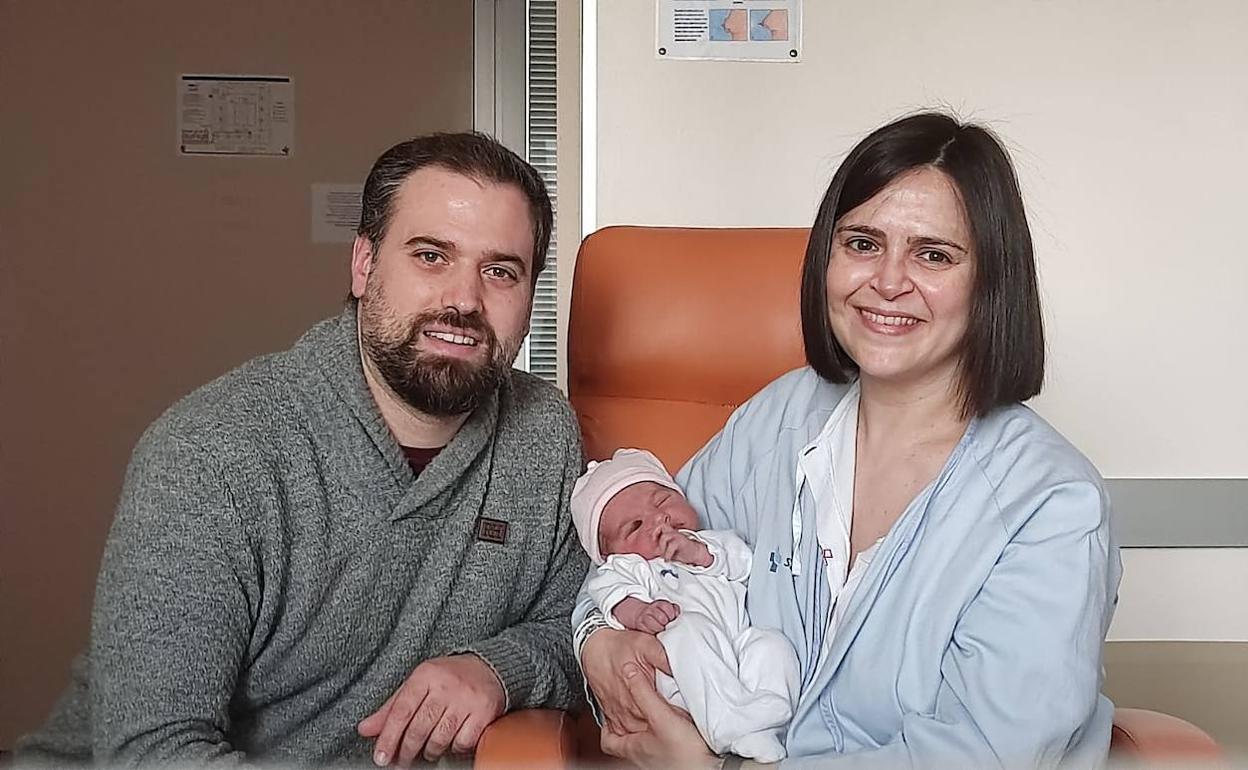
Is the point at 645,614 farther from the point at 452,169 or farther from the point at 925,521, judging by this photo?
the point at 452,169

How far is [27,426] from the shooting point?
11.8 ft

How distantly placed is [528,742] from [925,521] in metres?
0.50

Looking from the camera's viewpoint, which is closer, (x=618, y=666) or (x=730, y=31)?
(x=618, y=666)

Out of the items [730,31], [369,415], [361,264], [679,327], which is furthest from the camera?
[730,31]

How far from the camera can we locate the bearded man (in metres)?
1.41

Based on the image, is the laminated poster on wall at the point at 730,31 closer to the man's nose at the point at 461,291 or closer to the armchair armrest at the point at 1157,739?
the man's nose at the point at 461,291

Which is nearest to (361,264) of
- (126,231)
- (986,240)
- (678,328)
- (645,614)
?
(678,328)

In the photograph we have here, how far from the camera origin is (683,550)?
162 centimetres

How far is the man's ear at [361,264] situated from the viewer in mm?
1707

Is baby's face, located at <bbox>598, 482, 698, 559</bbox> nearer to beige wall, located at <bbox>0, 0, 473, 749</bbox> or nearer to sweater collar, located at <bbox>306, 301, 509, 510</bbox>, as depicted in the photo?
sweater collar, located at <bbox>306, 301, 509, 510</bbox>

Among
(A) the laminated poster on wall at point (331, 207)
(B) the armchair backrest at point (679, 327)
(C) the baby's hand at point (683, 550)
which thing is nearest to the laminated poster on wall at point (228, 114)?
(A) the laminated poster on wall at point (331, 207)

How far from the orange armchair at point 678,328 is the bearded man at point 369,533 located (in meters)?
0.19

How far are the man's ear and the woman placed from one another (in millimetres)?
539

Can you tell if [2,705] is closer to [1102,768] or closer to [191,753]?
[191,753]
